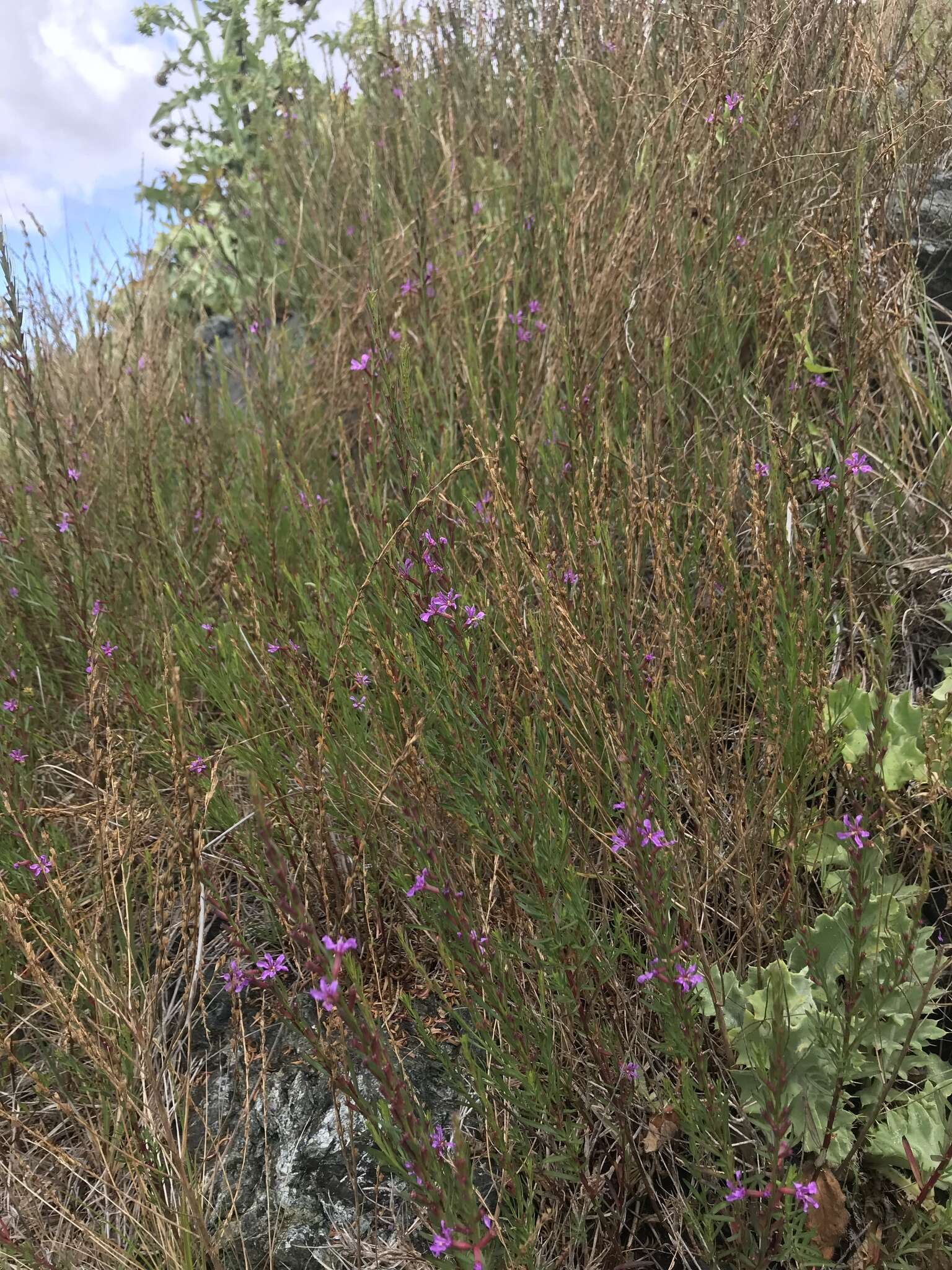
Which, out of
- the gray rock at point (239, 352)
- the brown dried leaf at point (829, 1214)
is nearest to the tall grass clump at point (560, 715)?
the brown dried leaf at point (829, 1214)

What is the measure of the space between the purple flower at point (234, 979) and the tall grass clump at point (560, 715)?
0.02m

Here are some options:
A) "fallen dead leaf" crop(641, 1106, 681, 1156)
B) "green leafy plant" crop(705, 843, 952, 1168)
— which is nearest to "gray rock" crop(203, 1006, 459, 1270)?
"fallen dead leaf" crop(641, 1106, 681, 1156)

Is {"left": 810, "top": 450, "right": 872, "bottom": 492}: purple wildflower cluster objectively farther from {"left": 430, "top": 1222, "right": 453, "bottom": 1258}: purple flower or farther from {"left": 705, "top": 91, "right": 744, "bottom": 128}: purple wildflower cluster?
{"left": 430, "top": 1222, "right": 453, "bottom": 1258}: purple flower

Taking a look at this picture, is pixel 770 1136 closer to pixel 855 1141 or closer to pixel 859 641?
pixel 855 1141

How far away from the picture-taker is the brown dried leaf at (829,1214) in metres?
1.43

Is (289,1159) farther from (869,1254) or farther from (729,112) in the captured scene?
(729,112)

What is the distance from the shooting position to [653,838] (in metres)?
1.34

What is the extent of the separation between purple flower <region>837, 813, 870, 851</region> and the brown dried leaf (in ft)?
1.87

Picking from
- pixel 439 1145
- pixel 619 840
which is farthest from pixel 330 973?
pixel 619 840

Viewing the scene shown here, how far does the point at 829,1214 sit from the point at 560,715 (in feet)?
3.06

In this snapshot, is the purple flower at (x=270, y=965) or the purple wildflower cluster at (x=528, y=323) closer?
the purple flower at (x=270, y=965)

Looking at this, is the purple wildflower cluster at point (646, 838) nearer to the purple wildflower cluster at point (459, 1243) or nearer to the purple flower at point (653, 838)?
the purple flower at point (653, 838)

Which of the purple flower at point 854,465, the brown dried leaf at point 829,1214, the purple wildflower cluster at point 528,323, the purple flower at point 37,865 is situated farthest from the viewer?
the purple wildflower cluster at point 528,323

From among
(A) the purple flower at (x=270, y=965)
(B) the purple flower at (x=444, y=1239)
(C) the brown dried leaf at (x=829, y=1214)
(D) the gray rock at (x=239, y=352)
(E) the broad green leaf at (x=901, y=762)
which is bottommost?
(C) the brown dried leaf at (x=829, y=1214)
